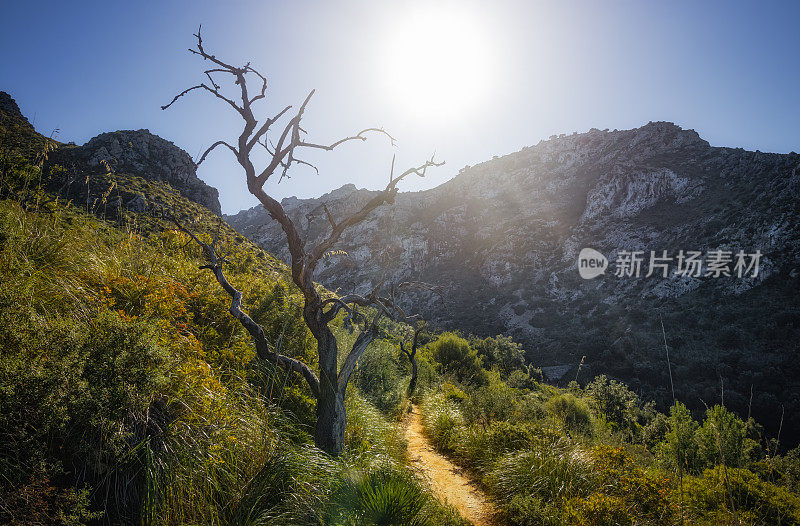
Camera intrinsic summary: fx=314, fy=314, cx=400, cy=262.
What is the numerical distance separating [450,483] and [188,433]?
499 cm

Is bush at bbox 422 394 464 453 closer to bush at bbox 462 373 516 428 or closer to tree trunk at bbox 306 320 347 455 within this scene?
bush at bbox 462 373 516 428

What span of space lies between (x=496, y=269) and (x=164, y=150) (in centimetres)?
6989

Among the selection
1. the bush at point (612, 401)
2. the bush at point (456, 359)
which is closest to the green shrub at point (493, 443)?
the bush at point (456, 359)

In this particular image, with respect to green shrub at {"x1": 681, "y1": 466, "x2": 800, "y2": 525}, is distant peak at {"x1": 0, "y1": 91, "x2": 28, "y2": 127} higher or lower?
higher

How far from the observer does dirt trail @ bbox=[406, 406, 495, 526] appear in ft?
15.9

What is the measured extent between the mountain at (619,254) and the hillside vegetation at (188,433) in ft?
24.7

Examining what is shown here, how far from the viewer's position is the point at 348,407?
5844mm

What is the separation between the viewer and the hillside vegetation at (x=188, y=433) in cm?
211

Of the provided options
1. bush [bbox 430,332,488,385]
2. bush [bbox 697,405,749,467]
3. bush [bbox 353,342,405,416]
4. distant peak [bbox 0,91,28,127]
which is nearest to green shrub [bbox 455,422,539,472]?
bush [bbox 353,342,405,416]

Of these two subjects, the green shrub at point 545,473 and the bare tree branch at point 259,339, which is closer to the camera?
the bare tree branch at point 259,339

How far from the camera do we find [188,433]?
Result: 2611 millimetres

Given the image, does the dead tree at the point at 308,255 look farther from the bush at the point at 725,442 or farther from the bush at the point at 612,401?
the bush at the point at 612,401

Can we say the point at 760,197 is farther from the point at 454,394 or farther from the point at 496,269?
the point at 454,394

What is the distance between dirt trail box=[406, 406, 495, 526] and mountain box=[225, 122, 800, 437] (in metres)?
6.74
